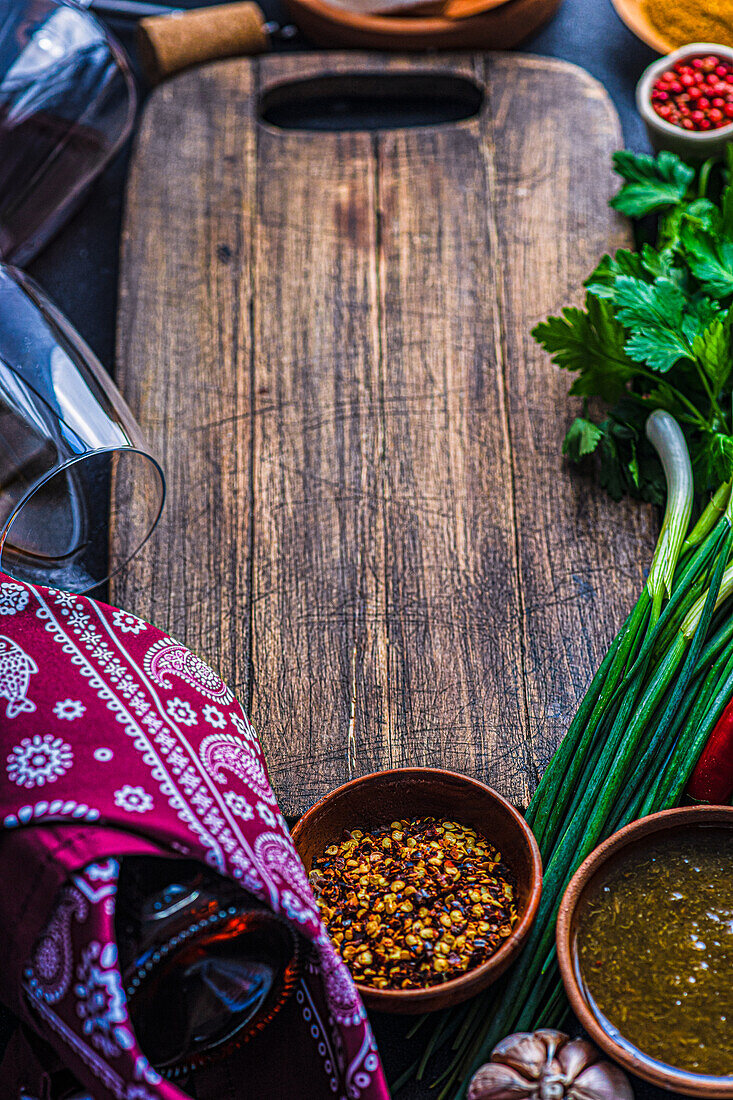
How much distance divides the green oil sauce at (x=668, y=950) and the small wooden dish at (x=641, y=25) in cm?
150

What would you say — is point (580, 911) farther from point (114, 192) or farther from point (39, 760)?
point (114, 192)

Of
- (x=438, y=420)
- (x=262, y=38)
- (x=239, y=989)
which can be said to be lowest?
(x=239, y=989)

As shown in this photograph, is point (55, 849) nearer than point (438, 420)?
Yes

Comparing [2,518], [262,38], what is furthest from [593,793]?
[262,38]

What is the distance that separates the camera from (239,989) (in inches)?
37.8

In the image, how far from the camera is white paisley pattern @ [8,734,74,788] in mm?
914

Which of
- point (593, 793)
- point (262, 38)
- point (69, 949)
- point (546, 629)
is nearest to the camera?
point (69, 949)

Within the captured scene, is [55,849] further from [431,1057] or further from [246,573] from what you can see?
[246,573]

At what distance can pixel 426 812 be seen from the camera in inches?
44.8

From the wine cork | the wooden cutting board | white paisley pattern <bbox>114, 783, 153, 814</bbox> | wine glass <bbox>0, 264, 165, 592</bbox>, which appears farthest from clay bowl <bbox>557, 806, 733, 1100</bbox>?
the wine cork

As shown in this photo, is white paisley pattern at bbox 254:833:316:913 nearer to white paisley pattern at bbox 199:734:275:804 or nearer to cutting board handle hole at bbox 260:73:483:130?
white paisley pattern at bbox 199:734:275:804

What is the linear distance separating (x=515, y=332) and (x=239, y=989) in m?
1.04

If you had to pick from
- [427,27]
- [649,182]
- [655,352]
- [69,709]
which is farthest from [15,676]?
[427,27]

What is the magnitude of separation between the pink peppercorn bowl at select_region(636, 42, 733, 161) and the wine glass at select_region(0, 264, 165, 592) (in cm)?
101
